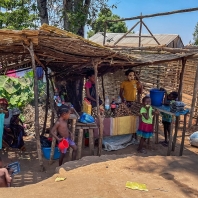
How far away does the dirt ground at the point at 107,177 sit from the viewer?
150 inches

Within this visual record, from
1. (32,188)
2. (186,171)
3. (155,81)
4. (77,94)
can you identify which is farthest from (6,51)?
(155,81)

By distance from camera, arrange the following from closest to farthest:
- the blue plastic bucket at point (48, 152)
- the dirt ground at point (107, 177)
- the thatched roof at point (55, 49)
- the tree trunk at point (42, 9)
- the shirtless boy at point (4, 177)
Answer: the dirt ground at point (107, 177) < the shirtless boy at point (4, 177) < the thatched roof at point (55, 49) < the blue plastic bucket at point (48, 152) < the tree trunk at point (42, 9)

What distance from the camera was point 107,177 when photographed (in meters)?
4.40

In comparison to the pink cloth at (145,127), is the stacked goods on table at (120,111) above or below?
above

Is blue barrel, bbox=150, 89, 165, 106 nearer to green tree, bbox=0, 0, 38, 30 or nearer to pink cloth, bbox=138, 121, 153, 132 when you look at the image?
pink cloth, bbox=138, 121, 153, 132

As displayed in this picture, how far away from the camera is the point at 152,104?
6.89 m

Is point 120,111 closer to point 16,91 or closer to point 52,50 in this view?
point 52,50

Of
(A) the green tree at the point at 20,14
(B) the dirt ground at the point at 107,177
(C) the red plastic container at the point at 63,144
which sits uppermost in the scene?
(A) the green tree at the point at 20,14

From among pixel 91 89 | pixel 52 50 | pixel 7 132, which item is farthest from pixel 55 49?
pixel 7 132

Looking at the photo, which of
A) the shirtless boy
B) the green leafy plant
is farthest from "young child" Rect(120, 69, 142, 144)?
the shirtless boy

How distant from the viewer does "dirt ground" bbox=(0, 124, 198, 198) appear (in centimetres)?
380

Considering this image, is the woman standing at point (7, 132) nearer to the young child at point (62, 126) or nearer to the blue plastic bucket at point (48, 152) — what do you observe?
the blue plastic bucket at point (48, 152)

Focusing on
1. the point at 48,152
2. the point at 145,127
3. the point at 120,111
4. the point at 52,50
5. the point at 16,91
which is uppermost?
the point at 52,50

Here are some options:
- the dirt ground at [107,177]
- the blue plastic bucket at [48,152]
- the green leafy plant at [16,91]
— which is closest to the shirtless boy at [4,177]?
the dirt ground at [107,177]
